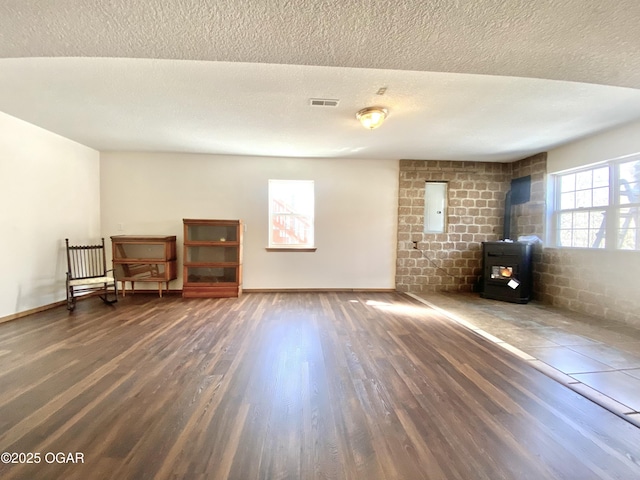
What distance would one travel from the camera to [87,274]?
4262 mm

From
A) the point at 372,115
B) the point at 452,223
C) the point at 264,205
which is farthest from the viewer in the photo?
the point at 452,223

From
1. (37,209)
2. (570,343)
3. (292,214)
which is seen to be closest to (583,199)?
(570,343)

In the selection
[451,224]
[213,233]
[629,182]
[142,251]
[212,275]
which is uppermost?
[629,182]

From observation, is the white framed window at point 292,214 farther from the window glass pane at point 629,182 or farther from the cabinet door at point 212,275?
the window glass pane at point 629,182

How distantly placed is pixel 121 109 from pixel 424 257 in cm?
503

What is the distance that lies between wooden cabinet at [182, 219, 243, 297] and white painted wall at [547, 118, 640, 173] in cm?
523

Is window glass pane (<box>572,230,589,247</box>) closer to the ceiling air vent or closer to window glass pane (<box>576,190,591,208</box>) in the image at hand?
window glass pane (<box>576,190,591,208</box>)

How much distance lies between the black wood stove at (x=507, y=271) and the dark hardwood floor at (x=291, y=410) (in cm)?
208

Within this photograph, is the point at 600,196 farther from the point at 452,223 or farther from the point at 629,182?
the point at 452,223

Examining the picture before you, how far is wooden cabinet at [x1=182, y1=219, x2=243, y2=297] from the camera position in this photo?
173 inches

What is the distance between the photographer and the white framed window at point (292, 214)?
4887mm

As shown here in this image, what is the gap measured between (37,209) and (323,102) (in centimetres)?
404

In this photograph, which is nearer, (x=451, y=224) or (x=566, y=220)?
(x=566, y=220)

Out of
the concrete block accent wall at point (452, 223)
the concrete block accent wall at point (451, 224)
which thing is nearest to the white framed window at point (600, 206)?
the concrete block accent wall at point (452, 223)
